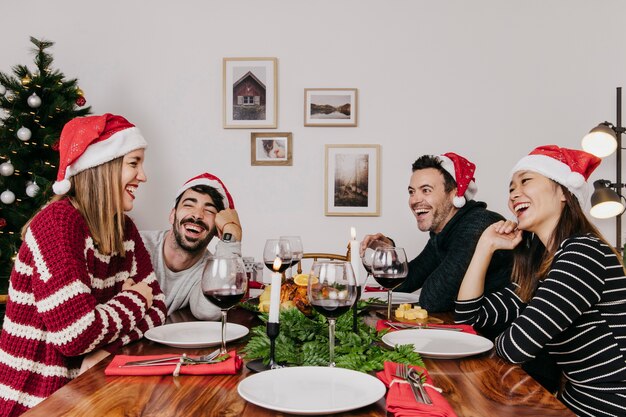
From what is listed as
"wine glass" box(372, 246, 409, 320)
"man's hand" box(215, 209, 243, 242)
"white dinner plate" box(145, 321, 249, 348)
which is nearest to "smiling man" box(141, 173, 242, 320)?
"man's hand" box(215, 209, 243, 242)

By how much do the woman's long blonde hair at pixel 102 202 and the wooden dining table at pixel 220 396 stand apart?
19.4 inches

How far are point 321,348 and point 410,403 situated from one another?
1.21 ft

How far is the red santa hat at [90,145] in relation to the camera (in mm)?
1697

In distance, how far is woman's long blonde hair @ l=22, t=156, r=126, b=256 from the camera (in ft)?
5.45

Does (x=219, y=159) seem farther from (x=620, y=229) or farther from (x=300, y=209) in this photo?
(x=620, y=229)

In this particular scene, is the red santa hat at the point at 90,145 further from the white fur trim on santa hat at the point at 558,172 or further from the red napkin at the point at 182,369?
the white fur trim on santa hat at the point at 558,172

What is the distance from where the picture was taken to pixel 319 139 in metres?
3.85

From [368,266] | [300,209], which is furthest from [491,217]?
[300,209]

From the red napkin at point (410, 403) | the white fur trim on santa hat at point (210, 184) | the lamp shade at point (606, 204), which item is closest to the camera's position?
the red napkin at point (410, 403)

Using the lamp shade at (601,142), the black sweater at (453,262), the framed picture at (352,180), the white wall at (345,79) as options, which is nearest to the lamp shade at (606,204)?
the lamp shade at (601,142)

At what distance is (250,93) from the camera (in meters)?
3.85

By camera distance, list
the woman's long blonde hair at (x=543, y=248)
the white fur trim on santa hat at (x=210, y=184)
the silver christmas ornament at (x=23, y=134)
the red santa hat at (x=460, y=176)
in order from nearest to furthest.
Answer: the woman's long blonde hair at (x=543, y=248) < the white fur trim on santa hat at (x=210, y=184) < the red santa hat at (x=460, y=176) < the silver christmas ornament at (x=23, y=134)

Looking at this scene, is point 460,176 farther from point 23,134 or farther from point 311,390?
point 23,134

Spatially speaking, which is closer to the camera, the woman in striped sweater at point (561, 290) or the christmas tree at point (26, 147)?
the woman in striped sweater at point (561, 290)
